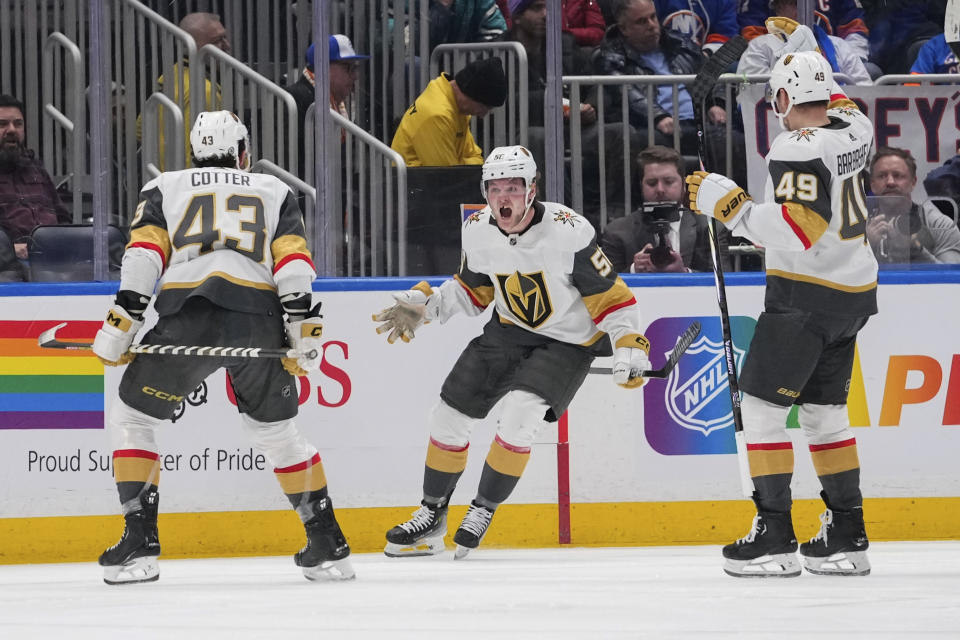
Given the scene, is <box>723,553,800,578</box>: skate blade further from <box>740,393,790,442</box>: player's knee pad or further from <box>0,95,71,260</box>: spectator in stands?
<box>0,95,71,260</box>: spectator in stands

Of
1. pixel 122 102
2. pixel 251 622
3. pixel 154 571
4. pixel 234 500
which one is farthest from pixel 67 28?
pixel 251 622

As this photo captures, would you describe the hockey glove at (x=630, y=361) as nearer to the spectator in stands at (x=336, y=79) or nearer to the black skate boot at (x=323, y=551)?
the black skate boot at (x=323, y=551)

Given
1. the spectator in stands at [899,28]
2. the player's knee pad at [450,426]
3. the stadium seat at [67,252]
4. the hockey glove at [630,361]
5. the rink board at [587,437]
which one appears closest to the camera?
the hockey glove at [630,361]

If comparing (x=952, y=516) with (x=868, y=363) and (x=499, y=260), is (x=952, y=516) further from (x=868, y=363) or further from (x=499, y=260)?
(x=499, y=260)

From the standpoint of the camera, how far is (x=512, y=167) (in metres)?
4.56

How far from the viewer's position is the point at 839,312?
4098 mm

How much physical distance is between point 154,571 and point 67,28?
213 cm

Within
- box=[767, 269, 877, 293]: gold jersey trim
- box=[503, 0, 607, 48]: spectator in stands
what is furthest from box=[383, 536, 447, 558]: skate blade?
box=[503, 0, 607, 48]: spectator in stands

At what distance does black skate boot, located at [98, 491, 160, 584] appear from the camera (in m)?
4.12

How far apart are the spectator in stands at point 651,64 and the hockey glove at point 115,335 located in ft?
6.87

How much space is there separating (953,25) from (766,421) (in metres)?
2.20

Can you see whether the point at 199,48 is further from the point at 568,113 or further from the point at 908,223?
the point at 908,223

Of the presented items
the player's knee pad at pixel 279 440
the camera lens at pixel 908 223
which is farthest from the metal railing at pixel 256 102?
the camera lens at pixel 908 223

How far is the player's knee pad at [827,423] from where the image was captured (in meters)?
4.19
